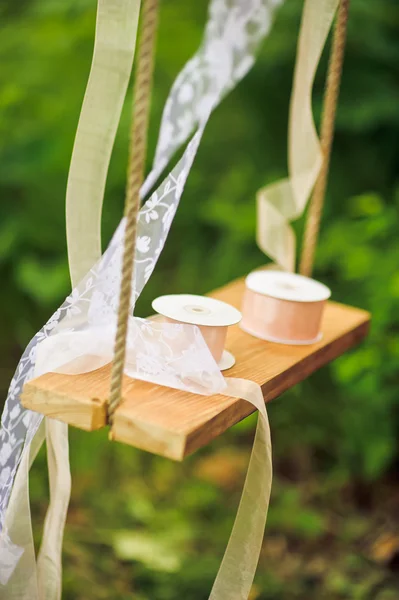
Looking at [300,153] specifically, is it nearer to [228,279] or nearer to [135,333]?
[135,333]

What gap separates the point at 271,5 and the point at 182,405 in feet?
2.40

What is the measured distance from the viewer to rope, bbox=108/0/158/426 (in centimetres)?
70

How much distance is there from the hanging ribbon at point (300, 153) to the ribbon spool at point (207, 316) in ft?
1.17

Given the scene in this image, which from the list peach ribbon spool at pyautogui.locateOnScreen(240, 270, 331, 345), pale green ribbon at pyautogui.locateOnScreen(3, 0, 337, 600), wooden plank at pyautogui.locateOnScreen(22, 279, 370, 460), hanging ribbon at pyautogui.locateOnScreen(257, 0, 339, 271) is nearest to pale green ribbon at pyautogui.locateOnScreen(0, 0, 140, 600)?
pale green ribbon at pyautogui.locateOnScreen(3, 0, 337, 600)

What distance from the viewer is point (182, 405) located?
2.59 ft

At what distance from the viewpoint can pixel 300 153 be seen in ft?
4.01

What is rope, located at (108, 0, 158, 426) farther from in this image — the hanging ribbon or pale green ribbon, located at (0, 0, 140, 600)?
the hanging ribbon

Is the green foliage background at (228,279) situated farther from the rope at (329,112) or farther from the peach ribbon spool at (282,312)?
the peach ribbon spool at (282,312)

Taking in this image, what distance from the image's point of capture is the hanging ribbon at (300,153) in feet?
3.61

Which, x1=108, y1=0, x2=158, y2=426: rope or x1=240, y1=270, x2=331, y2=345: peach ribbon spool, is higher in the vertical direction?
x1=108, y1=0, x2=158, y2=426: rope

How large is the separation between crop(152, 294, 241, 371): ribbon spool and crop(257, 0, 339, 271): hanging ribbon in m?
0.36

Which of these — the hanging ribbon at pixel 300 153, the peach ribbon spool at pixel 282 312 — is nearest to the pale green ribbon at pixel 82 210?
the peach ribbon spool at pixel 282 312

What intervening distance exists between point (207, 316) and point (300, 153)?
48cm

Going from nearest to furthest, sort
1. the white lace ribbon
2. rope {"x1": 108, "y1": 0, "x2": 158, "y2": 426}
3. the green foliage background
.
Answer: rope {"x1": 108, "y1": 0, "x2": 158, "y2": 426}
the white lace ribbon
the green foliage background
